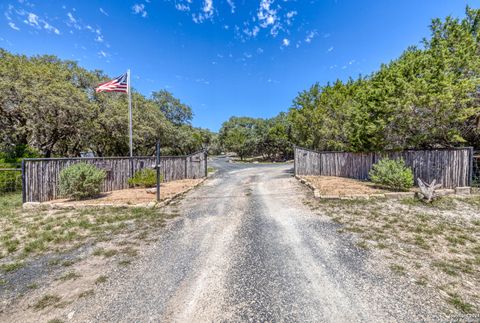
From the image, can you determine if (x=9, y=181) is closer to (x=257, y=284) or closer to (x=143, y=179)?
(x=143, y=179)

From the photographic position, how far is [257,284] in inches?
109

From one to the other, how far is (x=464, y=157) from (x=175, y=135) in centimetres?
2316

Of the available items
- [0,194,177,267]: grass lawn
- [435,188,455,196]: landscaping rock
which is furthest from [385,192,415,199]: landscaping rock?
[0,194,177,267]: grass lawn

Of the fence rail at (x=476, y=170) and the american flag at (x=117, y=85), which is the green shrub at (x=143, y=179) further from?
the fence rail at (x=476, y=170)

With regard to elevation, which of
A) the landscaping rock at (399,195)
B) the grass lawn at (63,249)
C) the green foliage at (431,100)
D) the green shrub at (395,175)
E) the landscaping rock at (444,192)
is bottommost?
the grass lawn at (63,249)

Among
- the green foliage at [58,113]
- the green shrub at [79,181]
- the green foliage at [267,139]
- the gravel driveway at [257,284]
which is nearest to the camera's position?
the gravel driveway at [257,284]

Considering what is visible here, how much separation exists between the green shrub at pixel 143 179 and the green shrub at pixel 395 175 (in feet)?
32.8

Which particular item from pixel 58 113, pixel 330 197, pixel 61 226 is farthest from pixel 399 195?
pixel 58 113

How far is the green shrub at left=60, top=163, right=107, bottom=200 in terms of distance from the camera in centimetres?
723

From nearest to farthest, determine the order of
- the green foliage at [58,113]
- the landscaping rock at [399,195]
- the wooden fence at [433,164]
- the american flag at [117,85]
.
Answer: the landscaping rock at [399,195], the wooden fence at [433,164], the american flag at [117,85], the green foliage at [58,113]

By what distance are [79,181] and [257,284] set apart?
753 cm

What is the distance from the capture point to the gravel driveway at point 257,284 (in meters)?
2.27

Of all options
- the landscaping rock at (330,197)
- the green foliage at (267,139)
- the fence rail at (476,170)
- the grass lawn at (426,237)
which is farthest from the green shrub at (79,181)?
the green foliage at (267,139)

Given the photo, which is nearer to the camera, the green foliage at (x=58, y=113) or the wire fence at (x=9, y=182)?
the wire fence at (x=9, y=182)
